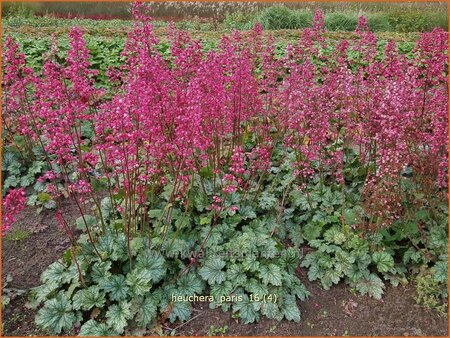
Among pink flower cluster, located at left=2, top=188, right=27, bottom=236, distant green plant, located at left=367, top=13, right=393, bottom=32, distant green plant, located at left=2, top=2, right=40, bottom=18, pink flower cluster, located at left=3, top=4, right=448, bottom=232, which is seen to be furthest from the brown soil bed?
distant green plant, located at left=2, top=2, right=40, bottom=18

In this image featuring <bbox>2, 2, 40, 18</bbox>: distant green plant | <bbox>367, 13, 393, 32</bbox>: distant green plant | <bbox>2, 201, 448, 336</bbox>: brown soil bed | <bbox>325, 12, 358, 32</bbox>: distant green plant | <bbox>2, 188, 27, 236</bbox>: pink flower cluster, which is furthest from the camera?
<bbox>2, 2, 40, 18</bbox>: distant green plant

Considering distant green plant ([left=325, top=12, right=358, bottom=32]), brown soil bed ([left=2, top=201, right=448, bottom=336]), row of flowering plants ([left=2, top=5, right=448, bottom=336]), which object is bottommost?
brown soil bed ([left=2, top=201, right=448, bottom=336])

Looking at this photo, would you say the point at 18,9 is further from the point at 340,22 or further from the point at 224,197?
the point at 224,197

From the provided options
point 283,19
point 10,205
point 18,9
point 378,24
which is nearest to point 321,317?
point 10,205

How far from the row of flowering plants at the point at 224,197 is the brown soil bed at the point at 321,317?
0.09 metres

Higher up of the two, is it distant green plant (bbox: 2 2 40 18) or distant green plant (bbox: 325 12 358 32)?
distant green plant (bbox: 2 2 40 18)

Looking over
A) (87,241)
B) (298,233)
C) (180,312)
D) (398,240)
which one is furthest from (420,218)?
(87,241)

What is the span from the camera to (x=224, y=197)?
12.9ft

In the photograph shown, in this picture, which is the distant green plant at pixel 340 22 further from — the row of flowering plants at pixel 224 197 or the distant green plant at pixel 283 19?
the row of flowering plants at pixel 224 197

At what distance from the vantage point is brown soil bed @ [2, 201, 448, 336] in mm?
3609

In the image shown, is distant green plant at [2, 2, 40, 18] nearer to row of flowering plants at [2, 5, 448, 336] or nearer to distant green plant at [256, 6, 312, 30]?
distant green plant at [256, 6, 312, 30]

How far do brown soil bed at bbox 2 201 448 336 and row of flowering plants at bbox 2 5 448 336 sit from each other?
0.30 ft

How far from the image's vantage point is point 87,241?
3.93 m

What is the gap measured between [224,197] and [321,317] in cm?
130
